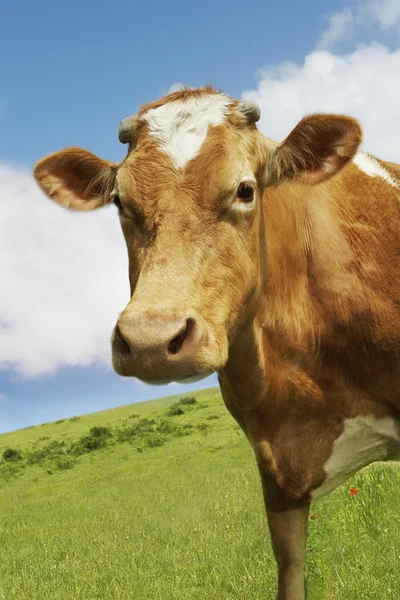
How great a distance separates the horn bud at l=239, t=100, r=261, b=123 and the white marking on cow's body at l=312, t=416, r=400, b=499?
234 cm

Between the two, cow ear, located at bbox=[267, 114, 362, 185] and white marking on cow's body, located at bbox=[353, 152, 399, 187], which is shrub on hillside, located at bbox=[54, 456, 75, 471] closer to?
white marking on cow's body, located at bbox=[353, 152, 399, 187]

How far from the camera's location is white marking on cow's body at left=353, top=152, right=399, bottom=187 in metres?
5.54

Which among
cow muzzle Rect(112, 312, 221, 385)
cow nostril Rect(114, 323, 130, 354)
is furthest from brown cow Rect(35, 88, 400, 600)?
cow nostril Rect(114, 323, 130, 354)

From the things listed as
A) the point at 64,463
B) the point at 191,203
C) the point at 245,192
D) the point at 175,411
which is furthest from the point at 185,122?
the point at 175,411

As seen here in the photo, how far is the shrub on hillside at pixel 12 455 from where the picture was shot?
37062 millimetres

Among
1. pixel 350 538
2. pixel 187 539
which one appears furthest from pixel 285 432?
pixel 187 539

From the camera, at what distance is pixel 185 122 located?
4.03 meters

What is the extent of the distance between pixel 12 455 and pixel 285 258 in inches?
1406

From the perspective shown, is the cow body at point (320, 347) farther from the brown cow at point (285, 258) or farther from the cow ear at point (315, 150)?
the cow ear at point (315, 150)

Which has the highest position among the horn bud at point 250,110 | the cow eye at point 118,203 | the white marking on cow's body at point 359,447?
the horn bud at point 250,110

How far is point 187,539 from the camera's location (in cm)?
1023

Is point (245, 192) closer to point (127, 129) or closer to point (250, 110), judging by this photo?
point (250, 110)

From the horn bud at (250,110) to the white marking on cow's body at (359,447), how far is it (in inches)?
92.0

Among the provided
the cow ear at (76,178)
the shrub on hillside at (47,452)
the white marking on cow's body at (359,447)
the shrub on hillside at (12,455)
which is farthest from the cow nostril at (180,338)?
the shrub on hillside at (12,455)
